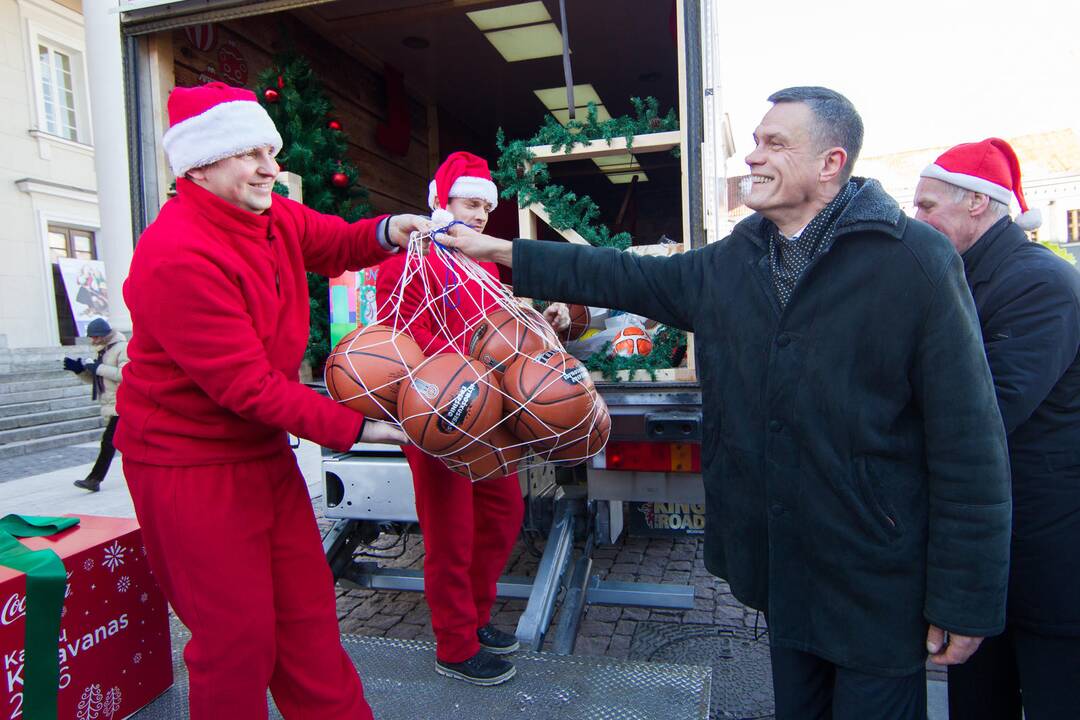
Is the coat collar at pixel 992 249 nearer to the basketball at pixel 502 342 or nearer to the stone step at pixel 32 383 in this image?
the basketball at pixel 502 342

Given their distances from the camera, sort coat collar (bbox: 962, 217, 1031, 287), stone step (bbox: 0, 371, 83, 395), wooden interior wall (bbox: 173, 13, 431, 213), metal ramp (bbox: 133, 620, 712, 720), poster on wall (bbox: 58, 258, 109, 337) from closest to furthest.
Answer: coat collar (bbox: 962, 217, 1031, 287), metal ramp (bbox: 133, 620, 712, 720), wooden interior wall (bbox: 173, 13, 431, 213), stone step (bbox: 0, 371, 83, 395), poster on wall (bbox: 58, 258, 109, 337)

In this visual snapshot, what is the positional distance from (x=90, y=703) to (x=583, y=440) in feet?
5.40

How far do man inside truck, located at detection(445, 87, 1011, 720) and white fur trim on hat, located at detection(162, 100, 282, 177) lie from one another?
1.26 m

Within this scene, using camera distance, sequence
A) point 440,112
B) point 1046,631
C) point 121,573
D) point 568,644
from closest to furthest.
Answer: point 1046,631
point 121,573
point 568,644
point 440,112

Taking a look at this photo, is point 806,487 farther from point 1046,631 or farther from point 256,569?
point 256,569

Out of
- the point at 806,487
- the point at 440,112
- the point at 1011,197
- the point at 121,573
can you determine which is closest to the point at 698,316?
the point at 806,487

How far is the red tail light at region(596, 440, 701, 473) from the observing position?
3059mm

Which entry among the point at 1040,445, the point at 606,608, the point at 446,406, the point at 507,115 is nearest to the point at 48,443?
the point at 507,115

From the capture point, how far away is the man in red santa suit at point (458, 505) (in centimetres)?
249

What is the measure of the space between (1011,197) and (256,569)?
2.37 m

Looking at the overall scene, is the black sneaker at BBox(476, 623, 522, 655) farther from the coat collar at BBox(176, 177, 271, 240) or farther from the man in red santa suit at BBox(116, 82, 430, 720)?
the coat collar at BBox(176, 177, 271, 240)

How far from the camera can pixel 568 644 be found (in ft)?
9.96

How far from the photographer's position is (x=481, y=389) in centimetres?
198

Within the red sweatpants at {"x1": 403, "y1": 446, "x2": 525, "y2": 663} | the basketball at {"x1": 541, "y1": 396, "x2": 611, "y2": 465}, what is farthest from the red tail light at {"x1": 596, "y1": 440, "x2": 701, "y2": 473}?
the basketball at {"x1": 541, "y1": 396, "x2": 611, "y2": 465}
